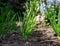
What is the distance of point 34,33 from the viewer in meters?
4.11

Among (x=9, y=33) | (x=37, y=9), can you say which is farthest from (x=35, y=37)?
(x=37, y=9)

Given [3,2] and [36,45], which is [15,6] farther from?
[36,45]

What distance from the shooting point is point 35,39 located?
3848mm

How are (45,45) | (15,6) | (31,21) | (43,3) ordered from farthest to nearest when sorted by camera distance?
(15,6) < (43,3) < (31,21) < (45,45)

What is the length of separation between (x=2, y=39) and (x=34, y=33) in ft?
1.91

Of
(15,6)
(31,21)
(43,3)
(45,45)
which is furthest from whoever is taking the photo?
(15,6)

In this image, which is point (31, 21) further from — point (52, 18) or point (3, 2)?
point (3, 2)

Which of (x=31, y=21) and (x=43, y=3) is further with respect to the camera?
(x=43, y=3)

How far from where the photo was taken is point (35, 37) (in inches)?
155

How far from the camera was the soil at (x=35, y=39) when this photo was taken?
371cm

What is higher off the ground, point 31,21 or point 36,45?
point 31,21

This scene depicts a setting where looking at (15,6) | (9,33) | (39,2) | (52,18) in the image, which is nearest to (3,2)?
(15,6)

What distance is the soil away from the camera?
3705 millimetres

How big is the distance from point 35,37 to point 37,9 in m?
0.93
